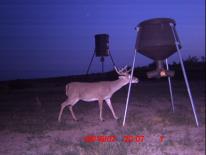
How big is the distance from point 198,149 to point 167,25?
3.80 m

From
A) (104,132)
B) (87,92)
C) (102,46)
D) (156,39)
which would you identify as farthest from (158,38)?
(102,46)

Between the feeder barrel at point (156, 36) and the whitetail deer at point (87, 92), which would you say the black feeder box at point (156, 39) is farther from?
the whitetail deer at point (87, 92)

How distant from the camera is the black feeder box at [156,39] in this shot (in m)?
9.32

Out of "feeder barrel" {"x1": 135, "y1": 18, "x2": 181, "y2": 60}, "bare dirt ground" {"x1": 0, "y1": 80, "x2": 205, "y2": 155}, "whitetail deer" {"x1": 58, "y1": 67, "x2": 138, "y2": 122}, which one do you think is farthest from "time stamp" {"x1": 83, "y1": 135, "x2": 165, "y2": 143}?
"whitetail deer" {"x1": 58, "y1": 67, "x2": 138, "y2": 122}

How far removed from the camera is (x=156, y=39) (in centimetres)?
934

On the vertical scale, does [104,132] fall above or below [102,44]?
below

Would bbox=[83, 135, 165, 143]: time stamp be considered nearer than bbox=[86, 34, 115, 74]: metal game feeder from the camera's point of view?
Yes

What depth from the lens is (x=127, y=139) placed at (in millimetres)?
7449

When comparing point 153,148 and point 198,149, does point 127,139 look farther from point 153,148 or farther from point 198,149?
point 198,149

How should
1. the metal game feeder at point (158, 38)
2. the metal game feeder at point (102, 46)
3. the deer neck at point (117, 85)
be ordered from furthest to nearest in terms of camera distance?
the metal game feeder at point (102, 46) < the deer neck at point (117, 85) < the metal game feeder at point (158, 38)

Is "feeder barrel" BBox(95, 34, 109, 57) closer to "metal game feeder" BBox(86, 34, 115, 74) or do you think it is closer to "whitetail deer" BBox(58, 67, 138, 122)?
"metal game feeder" BBox(86, 34, 115, 74)

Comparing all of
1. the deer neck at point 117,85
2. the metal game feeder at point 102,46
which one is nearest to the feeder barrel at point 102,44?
the metal game feeder at point 102,46

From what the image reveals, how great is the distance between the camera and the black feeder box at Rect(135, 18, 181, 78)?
9320mm

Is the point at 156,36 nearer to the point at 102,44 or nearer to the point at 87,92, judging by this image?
the point at 87,92
